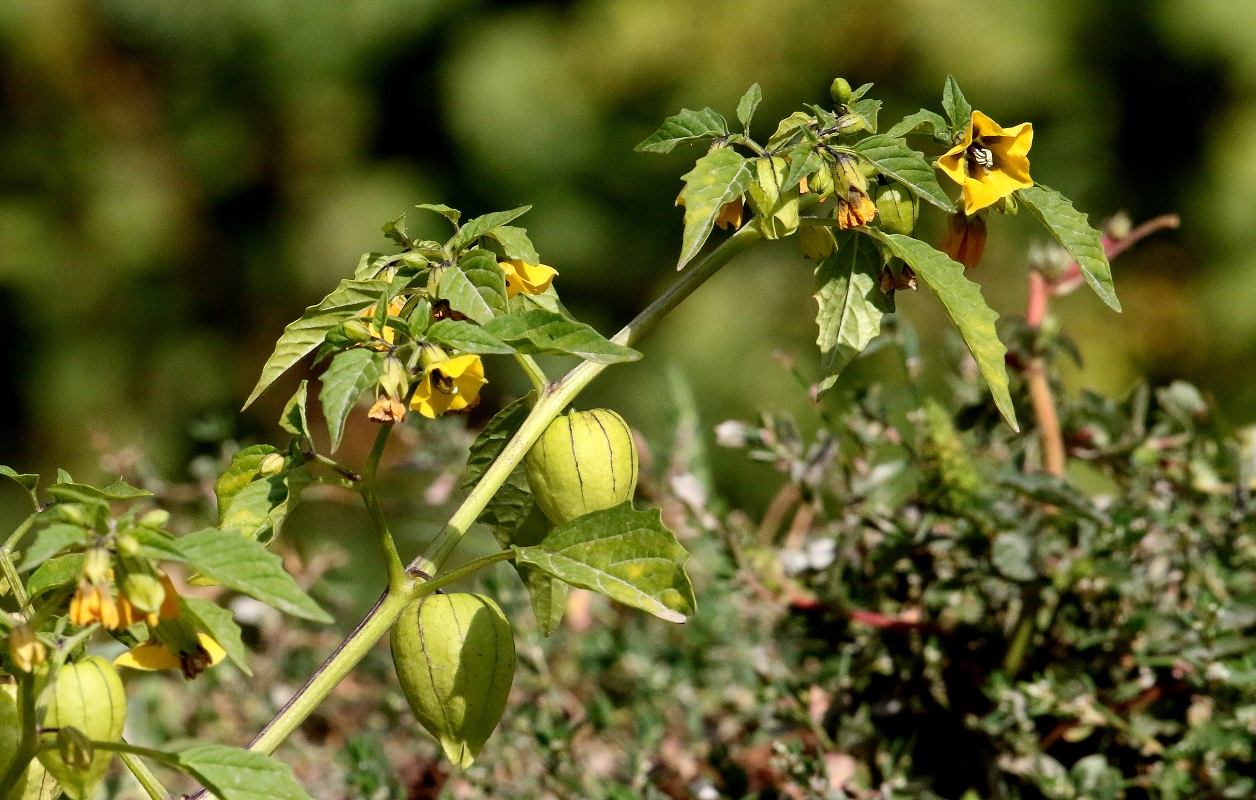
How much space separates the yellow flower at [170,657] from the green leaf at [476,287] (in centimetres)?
17

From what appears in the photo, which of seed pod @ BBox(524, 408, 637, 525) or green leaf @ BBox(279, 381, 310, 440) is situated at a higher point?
green leaf @ BBox(279, 381, 310, 440)

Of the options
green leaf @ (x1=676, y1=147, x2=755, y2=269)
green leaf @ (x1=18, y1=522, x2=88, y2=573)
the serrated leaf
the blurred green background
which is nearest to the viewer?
green leaf @ (x1=18, y1=522, x2=88, y2=573)

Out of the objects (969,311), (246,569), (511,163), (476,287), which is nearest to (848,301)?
(969,311)

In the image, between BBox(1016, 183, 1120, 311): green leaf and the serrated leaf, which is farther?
the serrated leaf

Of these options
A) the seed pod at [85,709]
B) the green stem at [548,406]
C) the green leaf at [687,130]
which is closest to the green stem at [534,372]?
the green stem at [548,406]

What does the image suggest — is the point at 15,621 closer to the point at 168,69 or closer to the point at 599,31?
the point at 599,31

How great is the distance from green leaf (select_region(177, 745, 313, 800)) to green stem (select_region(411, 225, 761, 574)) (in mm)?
110

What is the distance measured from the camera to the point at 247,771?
493mm

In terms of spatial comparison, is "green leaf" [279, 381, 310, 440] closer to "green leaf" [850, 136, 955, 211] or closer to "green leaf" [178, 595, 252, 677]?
"green leaf" [178, 595, 252, 677]

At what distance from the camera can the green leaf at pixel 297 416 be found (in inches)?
21.9

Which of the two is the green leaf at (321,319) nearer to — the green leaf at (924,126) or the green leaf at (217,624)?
the green leaf at (217,624)

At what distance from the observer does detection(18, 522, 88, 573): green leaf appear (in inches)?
16.8

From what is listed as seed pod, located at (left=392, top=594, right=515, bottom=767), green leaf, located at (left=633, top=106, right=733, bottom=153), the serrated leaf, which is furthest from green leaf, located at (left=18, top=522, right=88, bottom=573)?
the serrated leaf

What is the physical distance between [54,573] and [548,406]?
8.9 inches
